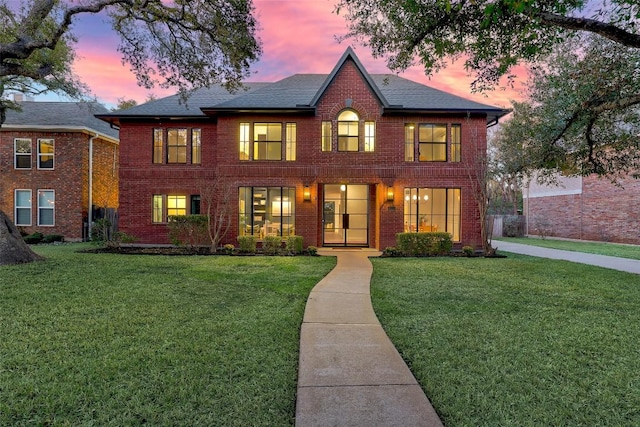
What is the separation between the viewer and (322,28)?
35.3ft

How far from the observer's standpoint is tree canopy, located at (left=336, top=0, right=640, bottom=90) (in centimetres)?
596

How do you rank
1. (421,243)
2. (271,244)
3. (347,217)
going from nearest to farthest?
(421,243), (271,244), (347,217)

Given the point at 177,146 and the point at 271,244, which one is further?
the point at 177,146

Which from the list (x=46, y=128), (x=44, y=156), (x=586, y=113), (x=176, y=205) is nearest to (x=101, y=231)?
(x=176, y=205)

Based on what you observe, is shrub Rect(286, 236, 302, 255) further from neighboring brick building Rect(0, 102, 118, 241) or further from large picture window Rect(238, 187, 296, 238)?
neighboring brick building Rect(0, 102, 118, 241)

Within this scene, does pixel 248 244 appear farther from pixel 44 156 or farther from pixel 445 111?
pixel 44 156

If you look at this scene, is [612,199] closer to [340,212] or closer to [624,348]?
[340,212]

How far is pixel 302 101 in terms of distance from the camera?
14.3 m

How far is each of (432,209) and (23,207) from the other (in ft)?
64.3

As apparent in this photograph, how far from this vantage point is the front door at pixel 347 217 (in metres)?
15.0

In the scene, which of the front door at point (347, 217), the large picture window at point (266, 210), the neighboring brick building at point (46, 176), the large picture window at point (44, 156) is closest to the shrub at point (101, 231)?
the neighboring brick building at point (46, 176)

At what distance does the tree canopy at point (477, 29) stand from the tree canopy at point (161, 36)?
9.97 ft

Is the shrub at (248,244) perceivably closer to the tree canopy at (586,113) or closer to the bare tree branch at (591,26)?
the tree canopy at (586,113)

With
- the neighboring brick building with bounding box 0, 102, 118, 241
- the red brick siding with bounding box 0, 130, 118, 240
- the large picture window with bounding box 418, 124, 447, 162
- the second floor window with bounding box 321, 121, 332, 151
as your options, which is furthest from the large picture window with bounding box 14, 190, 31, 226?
the large picture window with bounding box 418, 124, 447, 162
